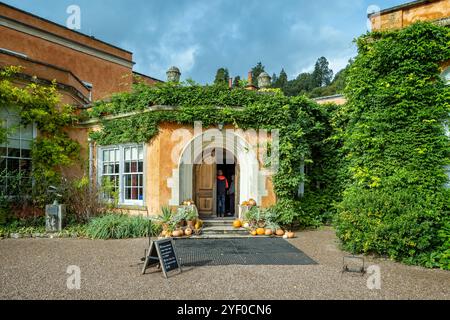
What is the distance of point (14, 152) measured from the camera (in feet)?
33.2

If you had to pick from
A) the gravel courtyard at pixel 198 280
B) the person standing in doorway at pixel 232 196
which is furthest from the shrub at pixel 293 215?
the gravel courtyard at pixel 198 280

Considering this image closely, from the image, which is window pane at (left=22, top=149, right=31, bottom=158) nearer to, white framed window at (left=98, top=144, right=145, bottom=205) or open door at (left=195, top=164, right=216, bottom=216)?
white framed window at (left=98, top=144, right=145, bottom=205)

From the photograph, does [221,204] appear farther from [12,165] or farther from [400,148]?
[12,165]

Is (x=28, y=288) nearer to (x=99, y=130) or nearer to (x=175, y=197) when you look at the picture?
(x=175, y=197)

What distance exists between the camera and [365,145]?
816cm

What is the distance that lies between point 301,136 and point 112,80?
1409 centimetres

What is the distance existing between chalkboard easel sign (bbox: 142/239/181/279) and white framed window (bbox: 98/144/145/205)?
453 cm

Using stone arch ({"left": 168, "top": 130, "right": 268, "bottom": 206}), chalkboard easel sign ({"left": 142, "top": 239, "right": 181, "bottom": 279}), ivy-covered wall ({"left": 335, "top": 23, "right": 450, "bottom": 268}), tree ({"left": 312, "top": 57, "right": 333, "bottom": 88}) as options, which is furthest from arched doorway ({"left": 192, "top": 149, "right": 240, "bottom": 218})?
tree ({"left": 312, "top": 57, "right": 333, "bottom": 88})

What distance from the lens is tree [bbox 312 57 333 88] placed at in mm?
73188

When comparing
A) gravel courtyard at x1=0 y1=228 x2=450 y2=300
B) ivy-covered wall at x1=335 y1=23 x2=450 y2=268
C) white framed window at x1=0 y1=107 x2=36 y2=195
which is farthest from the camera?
white framed window at x1=0 y1=107 x2=36 y2=195

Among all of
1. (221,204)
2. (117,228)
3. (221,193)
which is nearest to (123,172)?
(117,228)

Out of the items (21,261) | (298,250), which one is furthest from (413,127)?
(21,261)

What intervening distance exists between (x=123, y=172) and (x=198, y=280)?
6448mm

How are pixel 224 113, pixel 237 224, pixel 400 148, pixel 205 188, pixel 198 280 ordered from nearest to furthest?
pixel 198 280 → pixel 400 148 → pixel 237 224 → pixel 224 113 → pixel 205 188
